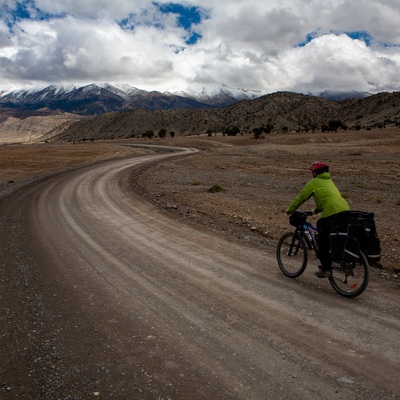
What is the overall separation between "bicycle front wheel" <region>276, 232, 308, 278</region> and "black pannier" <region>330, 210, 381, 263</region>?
1.03m

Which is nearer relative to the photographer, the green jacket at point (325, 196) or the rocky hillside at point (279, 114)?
the green jacket at point (325, 196)

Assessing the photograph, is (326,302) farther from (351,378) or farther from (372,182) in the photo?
(372,182)

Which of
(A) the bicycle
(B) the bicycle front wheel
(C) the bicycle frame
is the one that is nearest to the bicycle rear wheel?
(A) the bicycle

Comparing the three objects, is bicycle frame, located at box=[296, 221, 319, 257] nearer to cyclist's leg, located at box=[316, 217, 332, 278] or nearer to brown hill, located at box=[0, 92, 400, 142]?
cyclist's leg, located at box=[316, 217, 332, 278]

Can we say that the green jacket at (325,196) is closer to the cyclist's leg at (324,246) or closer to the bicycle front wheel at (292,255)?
the cyclist's leg at (324,246)

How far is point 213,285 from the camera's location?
7.45 metres

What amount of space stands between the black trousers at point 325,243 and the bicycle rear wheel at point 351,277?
0.17 metres

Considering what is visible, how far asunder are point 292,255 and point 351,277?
1.50m

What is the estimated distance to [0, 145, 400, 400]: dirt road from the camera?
14.8 ft

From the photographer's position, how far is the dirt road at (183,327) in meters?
4.51

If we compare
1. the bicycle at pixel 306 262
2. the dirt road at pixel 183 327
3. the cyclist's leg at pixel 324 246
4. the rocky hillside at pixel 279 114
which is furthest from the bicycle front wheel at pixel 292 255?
the rocky hillside at pixel 279 114

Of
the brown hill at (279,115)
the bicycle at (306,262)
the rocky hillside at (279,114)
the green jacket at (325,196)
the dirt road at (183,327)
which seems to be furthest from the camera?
the rocky hillside at (279,114)

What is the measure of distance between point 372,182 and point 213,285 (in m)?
19.2

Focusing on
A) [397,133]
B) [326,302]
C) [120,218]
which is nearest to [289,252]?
[326,302]
